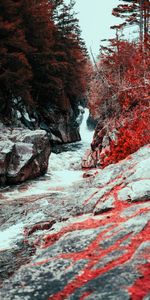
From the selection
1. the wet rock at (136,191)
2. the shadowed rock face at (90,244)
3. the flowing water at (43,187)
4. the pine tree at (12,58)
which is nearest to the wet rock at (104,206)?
the shadowed rock face at (90,244)

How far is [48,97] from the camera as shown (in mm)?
24438

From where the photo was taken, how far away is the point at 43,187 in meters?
12.4

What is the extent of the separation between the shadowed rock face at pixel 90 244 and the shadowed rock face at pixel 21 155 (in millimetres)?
5339

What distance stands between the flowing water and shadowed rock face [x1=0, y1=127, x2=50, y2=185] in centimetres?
44

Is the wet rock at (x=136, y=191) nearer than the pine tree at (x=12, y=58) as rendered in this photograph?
Yes

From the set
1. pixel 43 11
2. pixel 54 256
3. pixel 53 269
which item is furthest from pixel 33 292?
pixel 43 11

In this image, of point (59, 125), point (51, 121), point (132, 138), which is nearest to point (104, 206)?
point (132, 138)

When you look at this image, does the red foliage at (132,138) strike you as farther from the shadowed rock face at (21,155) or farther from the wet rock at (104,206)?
the wet rock at (104,206)

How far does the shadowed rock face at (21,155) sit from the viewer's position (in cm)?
1310

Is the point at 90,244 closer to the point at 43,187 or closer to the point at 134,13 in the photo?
the point at 43,187

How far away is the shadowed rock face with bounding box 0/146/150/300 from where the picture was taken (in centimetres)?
366

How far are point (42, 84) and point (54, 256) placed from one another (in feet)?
61.8

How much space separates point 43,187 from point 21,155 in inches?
81.5

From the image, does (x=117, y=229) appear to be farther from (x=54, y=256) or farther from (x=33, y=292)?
(x=33, y=292)
